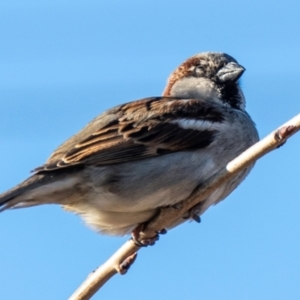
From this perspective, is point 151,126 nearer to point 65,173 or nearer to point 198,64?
point 65,173

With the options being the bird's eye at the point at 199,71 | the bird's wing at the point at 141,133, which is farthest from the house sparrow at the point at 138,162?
the bird's eye at the point at 199,71

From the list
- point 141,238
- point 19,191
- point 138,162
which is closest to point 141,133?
point 138,162

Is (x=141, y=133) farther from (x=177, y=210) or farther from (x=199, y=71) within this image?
(x=199, y=71)

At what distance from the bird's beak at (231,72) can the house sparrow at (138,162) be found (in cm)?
31

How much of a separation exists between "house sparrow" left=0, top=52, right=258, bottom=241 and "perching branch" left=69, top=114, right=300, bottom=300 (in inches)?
3.9

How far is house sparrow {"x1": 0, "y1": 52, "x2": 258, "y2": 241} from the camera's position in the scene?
357 centimetres

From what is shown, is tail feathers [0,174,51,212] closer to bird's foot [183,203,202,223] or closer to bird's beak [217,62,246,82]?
bird's foot [183,203,202,223]

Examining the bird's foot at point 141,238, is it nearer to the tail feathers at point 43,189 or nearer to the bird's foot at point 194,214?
the bird's foot at point 194,214

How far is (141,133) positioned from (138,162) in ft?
0.79

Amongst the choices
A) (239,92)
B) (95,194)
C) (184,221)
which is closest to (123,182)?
(95,194)

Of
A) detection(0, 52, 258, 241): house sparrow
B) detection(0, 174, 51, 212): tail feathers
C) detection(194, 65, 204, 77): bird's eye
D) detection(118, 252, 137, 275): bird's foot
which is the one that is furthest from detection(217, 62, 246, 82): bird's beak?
detection(118, 252, 137, 275): bird's foot

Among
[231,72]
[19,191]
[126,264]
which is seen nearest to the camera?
[126,264]

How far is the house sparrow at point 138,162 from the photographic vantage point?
357 cm

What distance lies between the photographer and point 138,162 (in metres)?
3.76
